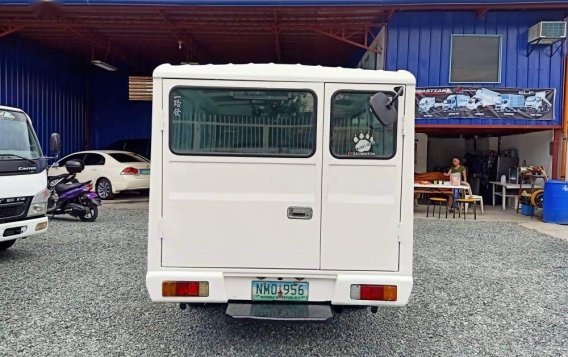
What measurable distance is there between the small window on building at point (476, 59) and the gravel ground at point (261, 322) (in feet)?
18.9

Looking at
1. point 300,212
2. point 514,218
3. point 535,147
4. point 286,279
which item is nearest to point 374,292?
point 286,279

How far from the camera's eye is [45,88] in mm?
14469

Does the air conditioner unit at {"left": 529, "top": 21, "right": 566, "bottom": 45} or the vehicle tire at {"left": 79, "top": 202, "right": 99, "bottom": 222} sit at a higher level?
the air conditioner unit at {"left": 529, "top": 21, "right": 566, "bottom": 45}

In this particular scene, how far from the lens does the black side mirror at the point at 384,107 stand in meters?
3.15

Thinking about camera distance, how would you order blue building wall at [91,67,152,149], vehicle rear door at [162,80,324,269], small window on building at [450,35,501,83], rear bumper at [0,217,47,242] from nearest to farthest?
vehicle rear door at [162,80,324,269] → rear bumper at [0,217,47,242] → small window on building at [450,35,501,83] → blue building wall at [91,67,152,149]

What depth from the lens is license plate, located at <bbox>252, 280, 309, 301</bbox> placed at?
3.32m

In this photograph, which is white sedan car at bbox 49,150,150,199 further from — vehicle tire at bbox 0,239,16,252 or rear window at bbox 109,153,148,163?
vehicle tire at bbox 0,239,16,252

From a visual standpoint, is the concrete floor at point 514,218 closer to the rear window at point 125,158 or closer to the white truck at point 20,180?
the rear window at point 125,158

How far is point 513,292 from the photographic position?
16.9 ft

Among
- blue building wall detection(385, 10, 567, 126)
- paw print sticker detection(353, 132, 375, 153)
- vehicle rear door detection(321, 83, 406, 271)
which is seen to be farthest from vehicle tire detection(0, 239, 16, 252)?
blue building wall detection(385, 10, 567, 126)

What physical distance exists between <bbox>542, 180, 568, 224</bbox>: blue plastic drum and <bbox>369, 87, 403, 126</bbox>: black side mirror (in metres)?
8.63

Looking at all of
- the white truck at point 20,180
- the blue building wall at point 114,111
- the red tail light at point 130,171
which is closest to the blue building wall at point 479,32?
the red tail light at point 130,171

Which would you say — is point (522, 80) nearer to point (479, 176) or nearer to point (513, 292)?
point (479, 176)

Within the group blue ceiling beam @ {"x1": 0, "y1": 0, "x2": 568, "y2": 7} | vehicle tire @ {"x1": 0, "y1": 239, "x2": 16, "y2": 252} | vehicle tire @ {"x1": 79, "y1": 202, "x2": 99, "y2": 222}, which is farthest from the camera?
blue ceiling beam @ {"x1": 0, "y1": 0, "x2": 568, "y2": 7}
